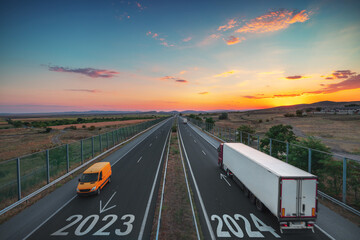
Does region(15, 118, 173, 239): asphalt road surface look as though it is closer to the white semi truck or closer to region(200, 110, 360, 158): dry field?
the white semi truck

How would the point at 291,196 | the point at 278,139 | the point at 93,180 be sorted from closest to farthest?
the point at 291,196
the point at 93,180
the point at 278,139

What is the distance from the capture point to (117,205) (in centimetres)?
1141

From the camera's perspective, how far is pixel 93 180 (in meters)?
13.1

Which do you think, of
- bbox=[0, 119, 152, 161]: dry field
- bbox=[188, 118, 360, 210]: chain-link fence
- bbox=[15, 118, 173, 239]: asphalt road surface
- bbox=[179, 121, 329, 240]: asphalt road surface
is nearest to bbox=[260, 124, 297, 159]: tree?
bbox=[188, 118, 360, 210]: chain-link fence

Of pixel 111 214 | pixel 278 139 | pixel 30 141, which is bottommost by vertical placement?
pixel 30 141

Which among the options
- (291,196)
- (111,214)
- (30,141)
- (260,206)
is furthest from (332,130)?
(30,141)

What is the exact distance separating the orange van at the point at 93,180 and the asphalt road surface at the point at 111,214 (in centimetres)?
55

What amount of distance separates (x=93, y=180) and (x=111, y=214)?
151 inches

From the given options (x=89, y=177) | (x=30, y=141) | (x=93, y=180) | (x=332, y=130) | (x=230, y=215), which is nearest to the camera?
(x=230, y=215)

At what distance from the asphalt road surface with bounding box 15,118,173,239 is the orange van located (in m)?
0.55

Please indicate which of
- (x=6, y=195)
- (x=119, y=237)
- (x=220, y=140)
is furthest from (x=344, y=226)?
(x=220, y=140)

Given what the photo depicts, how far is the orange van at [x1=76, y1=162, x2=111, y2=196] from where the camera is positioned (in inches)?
490

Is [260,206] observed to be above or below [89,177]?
below

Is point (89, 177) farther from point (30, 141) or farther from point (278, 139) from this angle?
point (30, 141)
